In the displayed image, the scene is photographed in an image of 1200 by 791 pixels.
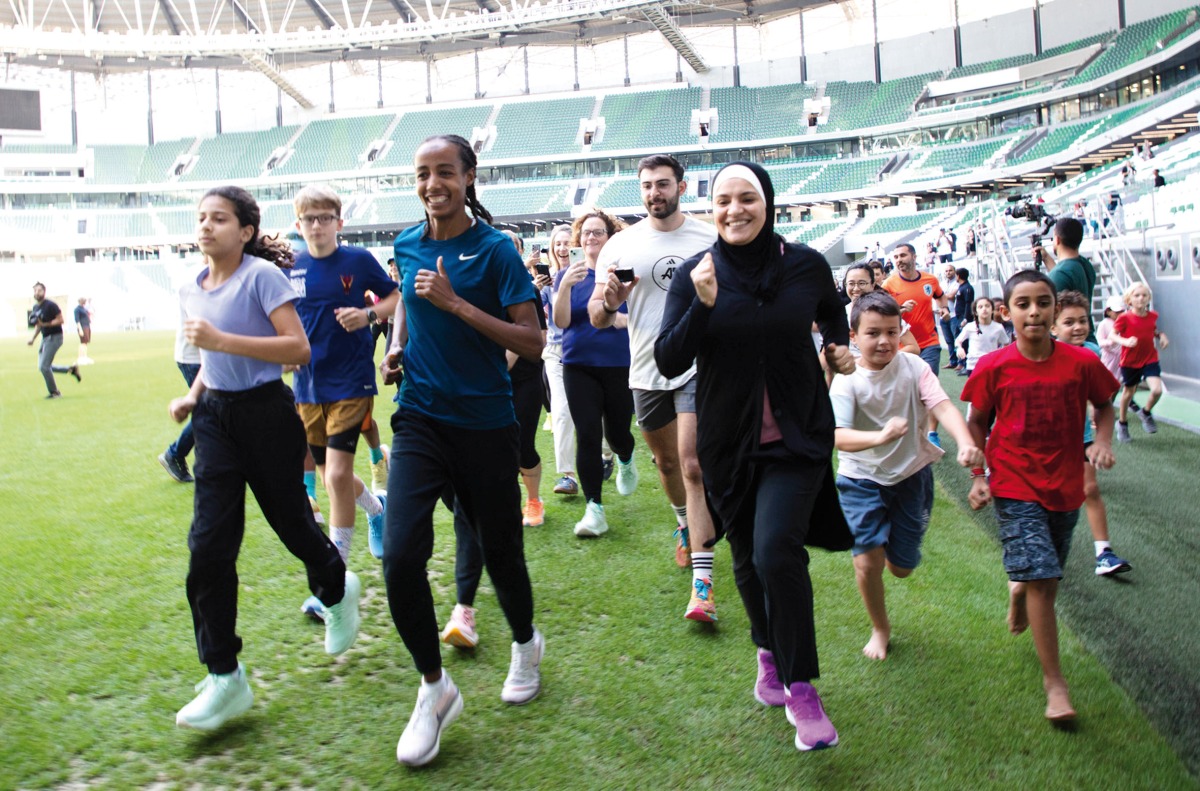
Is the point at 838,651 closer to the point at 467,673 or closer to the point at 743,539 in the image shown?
the point at 743,539

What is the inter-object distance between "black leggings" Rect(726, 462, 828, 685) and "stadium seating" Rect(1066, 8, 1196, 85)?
142ft

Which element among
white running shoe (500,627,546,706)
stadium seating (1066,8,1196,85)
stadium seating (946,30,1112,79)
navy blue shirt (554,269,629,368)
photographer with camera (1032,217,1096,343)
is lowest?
white running shoe (500,627,546,706)

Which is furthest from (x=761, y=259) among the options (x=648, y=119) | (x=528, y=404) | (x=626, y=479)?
(x=648, y=119)

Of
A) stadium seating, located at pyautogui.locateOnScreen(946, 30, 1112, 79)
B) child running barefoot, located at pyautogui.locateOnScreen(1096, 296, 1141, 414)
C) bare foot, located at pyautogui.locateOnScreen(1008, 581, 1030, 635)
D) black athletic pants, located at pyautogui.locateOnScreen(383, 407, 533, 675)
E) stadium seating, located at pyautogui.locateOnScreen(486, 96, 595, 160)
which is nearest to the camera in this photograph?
black athletic pants, located at pyautogui.locateOnScreen(383, 407, 533, 675)

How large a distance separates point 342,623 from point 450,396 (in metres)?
1.12

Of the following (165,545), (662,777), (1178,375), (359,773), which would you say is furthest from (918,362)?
(1178,375)

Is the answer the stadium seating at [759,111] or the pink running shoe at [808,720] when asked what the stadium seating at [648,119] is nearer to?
the stadium seating at [759,111]

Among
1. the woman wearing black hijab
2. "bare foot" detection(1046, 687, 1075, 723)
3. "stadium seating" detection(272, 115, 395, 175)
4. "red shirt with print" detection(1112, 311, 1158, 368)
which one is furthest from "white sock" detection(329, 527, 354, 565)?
"stadium seating" detection(272, 115, 395, 175)

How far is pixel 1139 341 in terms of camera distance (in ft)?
30.6

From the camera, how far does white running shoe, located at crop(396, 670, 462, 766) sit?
3.07m

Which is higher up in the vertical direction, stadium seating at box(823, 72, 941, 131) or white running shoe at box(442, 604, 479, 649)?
stadium seating at box(823, 72, 941, 131)

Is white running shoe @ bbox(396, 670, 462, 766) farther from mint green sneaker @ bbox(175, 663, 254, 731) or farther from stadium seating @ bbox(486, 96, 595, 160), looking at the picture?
stadium seating @ bbox(486, 96, 595, 160)

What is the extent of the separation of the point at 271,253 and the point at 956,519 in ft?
15.9

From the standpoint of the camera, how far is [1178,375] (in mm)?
13680
